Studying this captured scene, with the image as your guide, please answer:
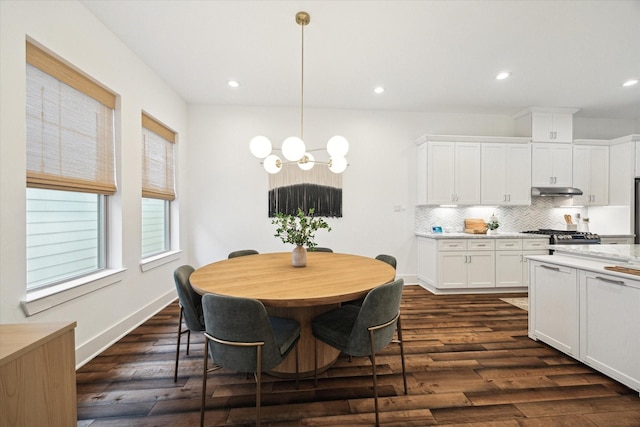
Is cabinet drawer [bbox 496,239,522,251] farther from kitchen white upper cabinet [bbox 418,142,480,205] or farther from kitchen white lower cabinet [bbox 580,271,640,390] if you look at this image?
kitchen white lower cabinet [bbox 580,271,640,390]

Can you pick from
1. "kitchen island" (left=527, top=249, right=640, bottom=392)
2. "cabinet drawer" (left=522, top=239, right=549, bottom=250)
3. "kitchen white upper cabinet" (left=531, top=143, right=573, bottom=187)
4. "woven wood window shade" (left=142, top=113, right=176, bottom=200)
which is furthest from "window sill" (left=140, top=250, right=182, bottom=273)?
"kitchen white upper cabinet" (left=531, top=143, right=573, bottom=187)

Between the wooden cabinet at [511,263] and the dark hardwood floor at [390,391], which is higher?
the wooden cabinet at [511,263]

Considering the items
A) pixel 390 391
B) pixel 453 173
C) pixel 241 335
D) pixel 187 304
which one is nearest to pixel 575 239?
pixel 453 173

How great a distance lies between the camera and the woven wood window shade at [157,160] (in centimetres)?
321

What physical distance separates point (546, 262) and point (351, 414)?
2190 mm

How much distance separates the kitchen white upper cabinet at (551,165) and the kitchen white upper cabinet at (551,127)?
0.11m

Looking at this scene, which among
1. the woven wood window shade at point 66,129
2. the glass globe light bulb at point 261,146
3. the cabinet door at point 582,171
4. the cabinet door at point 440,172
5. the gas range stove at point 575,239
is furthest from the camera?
the cabinet door at point 582,171

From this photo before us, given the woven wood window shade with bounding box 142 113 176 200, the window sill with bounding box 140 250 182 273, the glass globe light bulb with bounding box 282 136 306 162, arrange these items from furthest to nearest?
the woven wood window shade with bounding box 142 113 176 200 → the window sill with bounding box 140 250 182 273 → the glass globe light bulb with bounding box 282 136 306 162

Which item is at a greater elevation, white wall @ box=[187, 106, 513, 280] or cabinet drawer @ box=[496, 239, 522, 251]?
white wall @ box=[187, 106, 513, 280]

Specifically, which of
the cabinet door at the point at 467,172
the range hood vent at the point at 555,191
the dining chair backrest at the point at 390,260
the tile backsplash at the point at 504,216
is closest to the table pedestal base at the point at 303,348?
the dining chair backrest at the point at 390,260

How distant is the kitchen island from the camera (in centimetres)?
183

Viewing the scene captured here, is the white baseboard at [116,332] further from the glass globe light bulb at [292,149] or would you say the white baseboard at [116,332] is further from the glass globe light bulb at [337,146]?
the glass globe light bulb at [337,146]

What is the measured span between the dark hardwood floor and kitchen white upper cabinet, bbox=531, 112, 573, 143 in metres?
3.51

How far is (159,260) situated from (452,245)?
4118 millimetres
